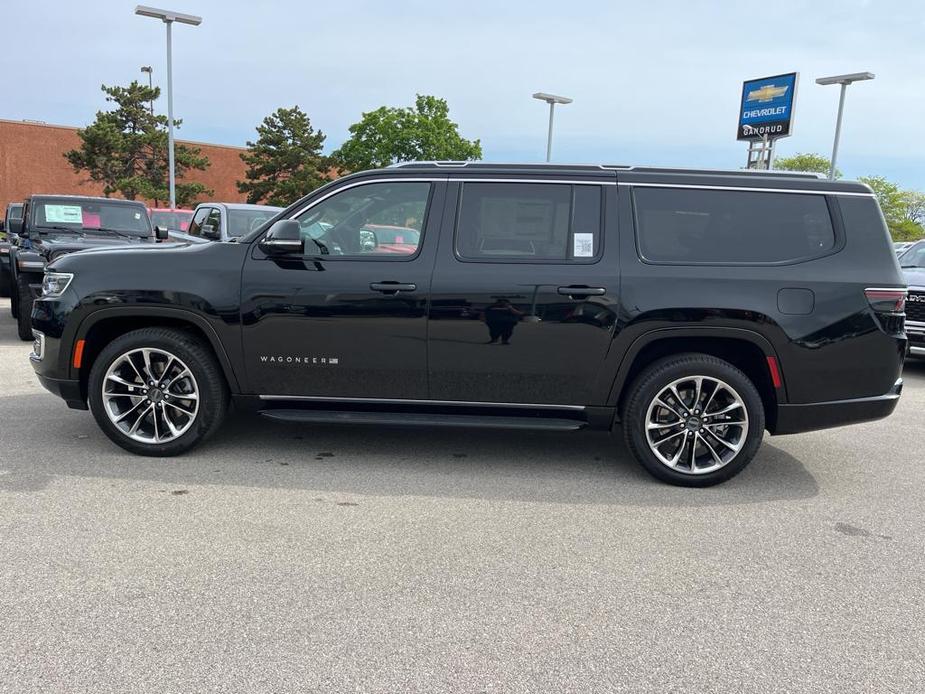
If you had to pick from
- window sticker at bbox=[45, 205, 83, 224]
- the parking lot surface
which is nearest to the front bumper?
the parking lot surface

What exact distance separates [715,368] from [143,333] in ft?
12.1

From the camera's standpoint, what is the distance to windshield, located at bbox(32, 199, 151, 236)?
10414 millimetres

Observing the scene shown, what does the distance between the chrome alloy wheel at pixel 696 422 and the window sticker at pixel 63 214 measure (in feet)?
30.5

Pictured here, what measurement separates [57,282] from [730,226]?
14.4 ft

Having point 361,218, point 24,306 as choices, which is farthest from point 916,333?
point 24,306

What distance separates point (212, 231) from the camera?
11.5 meters

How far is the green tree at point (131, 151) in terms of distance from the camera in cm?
3512

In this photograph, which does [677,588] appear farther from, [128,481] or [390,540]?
[128,481]

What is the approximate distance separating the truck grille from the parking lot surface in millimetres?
4688

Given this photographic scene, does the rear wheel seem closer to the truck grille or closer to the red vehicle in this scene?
the red vehicle

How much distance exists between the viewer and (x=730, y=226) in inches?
181

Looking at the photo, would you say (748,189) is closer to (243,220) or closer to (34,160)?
(243,220)

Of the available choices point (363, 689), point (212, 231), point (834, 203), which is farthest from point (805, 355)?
point (212, 231)

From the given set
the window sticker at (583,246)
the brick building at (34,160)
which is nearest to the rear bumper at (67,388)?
the window sticker at (583,246)
